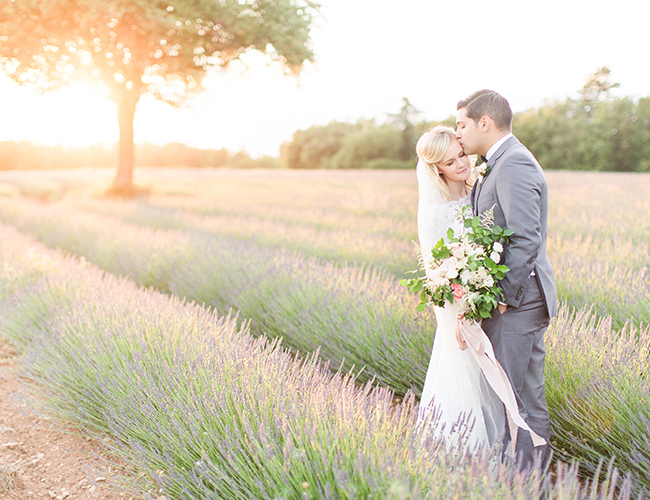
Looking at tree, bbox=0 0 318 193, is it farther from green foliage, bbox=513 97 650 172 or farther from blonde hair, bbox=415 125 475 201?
green foliage, bbox=513 97 650 172

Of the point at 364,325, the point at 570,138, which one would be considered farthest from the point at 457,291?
the point at 570,138

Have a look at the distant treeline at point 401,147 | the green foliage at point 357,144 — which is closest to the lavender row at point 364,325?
the distant treeline at point 401,147

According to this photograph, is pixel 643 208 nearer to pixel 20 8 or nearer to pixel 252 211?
pixel 252 211

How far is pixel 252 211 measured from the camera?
10508 millimetres

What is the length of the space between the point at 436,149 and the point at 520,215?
0.65 meters

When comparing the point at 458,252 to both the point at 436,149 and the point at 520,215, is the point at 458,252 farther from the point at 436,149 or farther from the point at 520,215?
the point at 436,149

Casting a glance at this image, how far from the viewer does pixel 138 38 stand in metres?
12.0

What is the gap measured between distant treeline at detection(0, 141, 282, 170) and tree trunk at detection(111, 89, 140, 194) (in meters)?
31.8

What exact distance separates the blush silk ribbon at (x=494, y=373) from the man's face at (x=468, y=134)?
2.75ft

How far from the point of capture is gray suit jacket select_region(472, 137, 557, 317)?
181 cm

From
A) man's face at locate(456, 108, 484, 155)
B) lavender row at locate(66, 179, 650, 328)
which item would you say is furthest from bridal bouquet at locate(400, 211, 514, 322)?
lavender row at locate(66, 179, 650, 328)

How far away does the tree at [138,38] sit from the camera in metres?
10.4

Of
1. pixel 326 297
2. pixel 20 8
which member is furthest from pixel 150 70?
pixel 326 297

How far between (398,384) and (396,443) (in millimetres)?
1535
